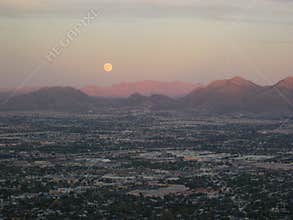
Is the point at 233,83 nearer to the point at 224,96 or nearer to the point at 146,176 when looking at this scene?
the point at 224,96

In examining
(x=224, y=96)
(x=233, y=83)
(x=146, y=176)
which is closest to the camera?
(x=146, y=176)

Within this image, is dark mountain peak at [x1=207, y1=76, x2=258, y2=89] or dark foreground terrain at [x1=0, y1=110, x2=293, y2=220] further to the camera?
dark mountain peak at [x1=207, y1=76, x2=258, y2=89]

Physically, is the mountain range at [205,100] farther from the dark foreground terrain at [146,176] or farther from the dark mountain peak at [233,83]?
the dark foreground terrain at [146,176]

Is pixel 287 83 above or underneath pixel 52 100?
above

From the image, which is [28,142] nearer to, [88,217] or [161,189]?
[161,189]

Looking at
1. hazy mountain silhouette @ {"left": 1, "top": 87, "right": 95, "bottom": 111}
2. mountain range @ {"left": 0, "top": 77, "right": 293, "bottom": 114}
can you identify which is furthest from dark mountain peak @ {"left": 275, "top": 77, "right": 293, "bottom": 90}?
hazy mountain silhouette @ {"left": 1, "top": 87, "right": 95, "bottom": 111}

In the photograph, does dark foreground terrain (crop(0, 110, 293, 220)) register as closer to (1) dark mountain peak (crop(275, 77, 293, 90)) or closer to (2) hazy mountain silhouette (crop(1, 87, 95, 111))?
(1) dark mountain peak (crop(275, 77, 293, 90))

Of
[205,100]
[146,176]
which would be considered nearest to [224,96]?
[205,100]

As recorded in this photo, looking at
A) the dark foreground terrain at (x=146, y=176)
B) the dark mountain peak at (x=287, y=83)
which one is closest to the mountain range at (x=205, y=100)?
the dark mountain peak at (x=287, y=83)
